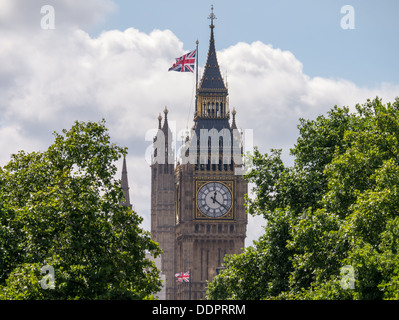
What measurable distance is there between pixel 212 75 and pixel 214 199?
67.4 feet

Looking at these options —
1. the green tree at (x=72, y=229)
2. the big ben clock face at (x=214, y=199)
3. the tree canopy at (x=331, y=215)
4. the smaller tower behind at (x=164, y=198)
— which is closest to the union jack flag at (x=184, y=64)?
the big ben clock face at (x=214, y=199)

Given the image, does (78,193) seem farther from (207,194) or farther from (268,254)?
(207,194)

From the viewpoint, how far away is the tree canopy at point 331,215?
172ft

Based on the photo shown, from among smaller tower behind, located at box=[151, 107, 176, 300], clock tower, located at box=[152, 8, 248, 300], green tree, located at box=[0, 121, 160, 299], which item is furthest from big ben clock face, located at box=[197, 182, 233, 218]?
green tree, located at box=[0, 121, 160, 299]

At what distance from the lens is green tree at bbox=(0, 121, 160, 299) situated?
51781mm

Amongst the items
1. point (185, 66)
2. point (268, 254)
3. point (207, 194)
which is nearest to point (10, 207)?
point (268, 254)

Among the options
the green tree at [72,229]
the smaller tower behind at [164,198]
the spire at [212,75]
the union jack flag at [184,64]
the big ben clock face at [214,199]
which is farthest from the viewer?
the smaller tower behind at [164,198]

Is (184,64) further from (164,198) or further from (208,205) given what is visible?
(164,198)

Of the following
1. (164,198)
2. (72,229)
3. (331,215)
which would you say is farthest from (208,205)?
(72,229)

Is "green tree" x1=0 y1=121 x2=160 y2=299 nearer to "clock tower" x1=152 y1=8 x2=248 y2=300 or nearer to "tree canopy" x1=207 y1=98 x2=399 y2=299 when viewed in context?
"tree canopy" x1=207 y1=98 x2=399 y2=299

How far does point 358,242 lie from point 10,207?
17.1 m

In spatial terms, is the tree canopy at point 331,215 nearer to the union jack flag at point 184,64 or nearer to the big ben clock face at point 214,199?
the union jack flag at point 184,64

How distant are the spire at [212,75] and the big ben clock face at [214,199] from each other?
1565 centimetres

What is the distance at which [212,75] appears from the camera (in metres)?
173
